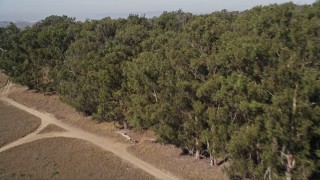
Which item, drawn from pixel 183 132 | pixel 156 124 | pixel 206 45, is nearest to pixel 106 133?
pixel 156 124

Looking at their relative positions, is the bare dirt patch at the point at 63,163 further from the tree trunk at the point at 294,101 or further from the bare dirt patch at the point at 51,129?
the tree trunk at the point at 294,101

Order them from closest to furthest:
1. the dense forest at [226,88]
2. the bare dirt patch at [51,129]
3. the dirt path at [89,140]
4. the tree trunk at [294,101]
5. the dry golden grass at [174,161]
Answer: the tree trunk at [294,101] < the dense forest at [226,88] < the dry golden grass at [174,161] < the dirt path at [89,140] < the bare dirt patch at [51,129]

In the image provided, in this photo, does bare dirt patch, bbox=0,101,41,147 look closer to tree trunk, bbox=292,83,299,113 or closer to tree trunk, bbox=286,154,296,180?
tree trunk, bbox=286,154,296,180

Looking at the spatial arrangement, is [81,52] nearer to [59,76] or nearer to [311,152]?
[59,76]

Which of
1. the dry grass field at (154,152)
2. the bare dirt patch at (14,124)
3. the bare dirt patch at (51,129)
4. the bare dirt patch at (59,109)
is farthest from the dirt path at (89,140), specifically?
the bare dirt patch at (59,109)

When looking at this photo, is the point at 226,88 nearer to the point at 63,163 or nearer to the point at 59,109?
the point at 63,163

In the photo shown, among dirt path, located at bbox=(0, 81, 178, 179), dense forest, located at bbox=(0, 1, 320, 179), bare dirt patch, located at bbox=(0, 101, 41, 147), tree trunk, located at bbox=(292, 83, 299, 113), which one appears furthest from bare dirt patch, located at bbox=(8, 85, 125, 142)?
tree trunk, located at bbox=(292, 83, 299, 113)
